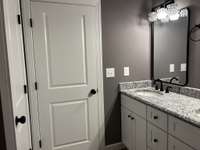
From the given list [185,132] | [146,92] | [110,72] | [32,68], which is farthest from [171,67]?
[32,68]

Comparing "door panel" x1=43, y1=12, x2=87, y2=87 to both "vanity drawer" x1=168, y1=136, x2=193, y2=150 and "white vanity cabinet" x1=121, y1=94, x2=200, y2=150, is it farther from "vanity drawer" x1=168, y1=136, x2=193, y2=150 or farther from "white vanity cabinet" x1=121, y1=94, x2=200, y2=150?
"vanity drawer" x1=168, y1=136, x2=193, y2=150

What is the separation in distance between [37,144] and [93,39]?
1.52 meters

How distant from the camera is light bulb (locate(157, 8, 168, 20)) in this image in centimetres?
Answer: 219

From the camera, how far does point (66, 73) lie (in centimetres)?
214

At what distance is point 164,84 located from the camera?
2416 mm

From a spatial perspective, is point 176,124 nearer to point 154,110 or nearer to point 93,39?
point 154,110

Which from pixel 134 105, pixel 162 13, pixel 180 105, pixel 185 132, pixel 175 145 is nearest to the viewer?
pixel 185 132

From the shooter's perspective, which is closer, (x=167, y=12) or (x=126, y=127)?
(x=167, y=12)

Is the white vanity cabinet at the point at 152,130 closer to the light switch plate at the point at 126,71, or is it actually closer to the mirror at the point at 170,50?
the light switch plate at the point at 126,71

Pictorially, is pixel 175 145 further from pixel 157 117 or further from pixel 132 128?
pixel 132 128

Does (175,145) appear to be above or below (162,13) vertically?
below

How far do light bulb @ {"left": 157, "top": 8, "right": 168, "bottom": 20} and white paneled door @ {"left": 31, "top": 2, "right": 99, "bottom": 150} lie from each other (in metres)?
0.86

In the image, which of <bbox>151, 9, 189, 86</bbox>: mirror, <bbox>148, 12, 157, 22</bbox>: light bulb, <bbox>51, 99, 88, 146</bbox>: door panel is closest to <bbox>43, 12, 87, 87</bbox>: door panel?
<bbox>51, 99, 88, 146</bbox>: door panel

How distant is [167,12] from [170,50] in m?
0.50
